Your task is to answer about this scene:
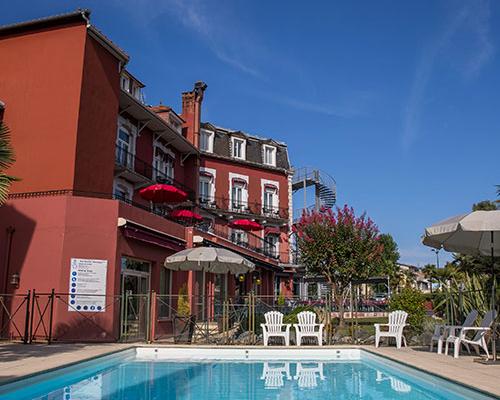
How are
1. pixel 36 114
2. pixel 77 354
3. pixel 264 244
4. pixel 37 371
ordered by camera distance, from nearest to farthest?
pixel 37 371
pixel 77 354
pixel 36 114
pixel 264 244

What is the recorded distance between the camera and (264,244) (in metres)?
33.0

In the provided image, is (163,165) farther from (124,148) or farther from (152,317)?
(152,317)

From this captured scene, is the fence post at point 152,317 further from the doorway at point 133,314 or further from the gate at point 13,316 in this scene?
the gate at point 13,316

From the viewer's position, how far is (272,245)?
109 ft

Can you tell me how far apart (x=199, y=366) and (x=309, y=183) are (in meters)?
27.5

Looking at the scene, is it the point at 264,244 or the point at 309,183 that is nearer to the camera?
the point at 264,244

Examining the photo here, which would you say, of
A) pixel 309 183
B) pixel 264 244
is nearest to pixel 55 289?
pixel 264 244

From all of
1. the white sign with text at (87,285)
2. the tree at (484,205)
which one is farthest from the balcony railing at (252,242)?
the white sign with text at (87,285)

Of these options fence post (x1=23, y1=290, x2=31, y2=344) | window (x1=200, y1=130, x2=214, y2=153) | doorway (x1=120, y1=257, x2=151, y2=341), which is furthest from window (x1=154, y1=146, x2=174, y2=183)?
fence post (x1=23, y1=290, x2=31, y2=344)

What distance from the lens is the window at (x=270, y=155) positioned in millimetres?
34412

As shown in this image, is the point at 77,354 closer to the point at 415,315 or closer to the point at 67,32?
the point at 415,315

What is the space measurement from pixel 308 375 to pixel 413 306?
5.69 metres

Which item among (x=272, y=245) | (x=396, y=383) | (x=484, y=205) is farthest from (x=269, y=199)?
(x=396, y=383)

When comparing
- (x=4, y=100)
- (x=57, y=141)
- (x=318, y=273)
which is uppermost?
(x=4, y=100)
